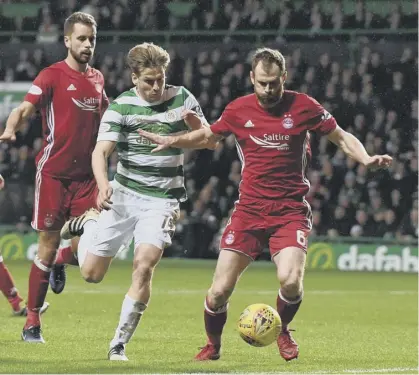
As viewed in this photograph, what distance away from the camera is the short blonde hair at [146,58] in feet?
28.1

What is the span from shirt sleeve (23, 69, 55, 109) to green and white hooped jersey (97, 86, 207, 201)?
114 centimetres

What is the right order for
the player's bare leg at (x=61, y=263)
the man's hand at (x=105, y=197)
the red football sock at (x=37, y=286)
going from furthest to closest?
the player's bare leg at (x=61, y=263), the red football sock at (x=37, y=286), the man's hand at (x=105, y=197)

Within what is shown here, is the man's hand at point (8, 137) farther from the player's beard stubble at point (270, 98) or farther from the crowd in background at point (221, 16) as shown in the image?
the crowd in background at point (221, 16)

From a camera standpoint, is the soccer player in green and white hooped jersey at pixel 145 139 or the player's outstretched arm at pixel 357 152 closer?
the player's outstretched arm at pixel 357 152

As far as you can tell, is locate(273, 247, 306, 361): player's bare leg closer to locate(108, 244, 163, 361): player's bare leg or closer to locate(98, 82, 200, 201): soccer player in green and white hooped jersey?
locate(108, 244, 163, 361): player's bare leg

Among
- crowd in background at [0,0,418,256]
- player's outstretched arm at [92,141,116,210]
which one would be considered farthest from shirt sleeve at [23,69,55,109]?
crowd in background at [0,0,418,256]

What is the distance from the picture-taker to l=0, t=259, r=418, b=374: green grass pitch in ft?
27.9

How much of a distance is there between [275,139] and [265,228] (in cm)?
66

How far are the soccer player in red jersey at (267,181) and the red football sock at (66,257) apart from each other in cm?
231

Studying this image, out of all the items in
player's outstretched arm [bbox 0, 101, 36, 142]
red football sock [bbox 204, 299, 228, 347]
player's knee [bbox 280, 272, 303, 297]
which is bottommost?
red football sock [bbox 204, 299, 228, 347]

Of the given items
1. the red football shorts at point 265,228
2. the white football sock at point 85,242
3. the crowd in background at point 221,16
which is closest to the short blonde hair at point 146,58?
the red football shorts at point 265,228

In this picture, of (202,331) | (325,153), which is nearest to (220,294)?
(202,331)

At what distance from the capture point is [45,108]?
32.9 ft

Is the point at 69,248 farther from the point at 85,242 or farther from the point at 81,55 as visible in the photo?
the point at 81,55
